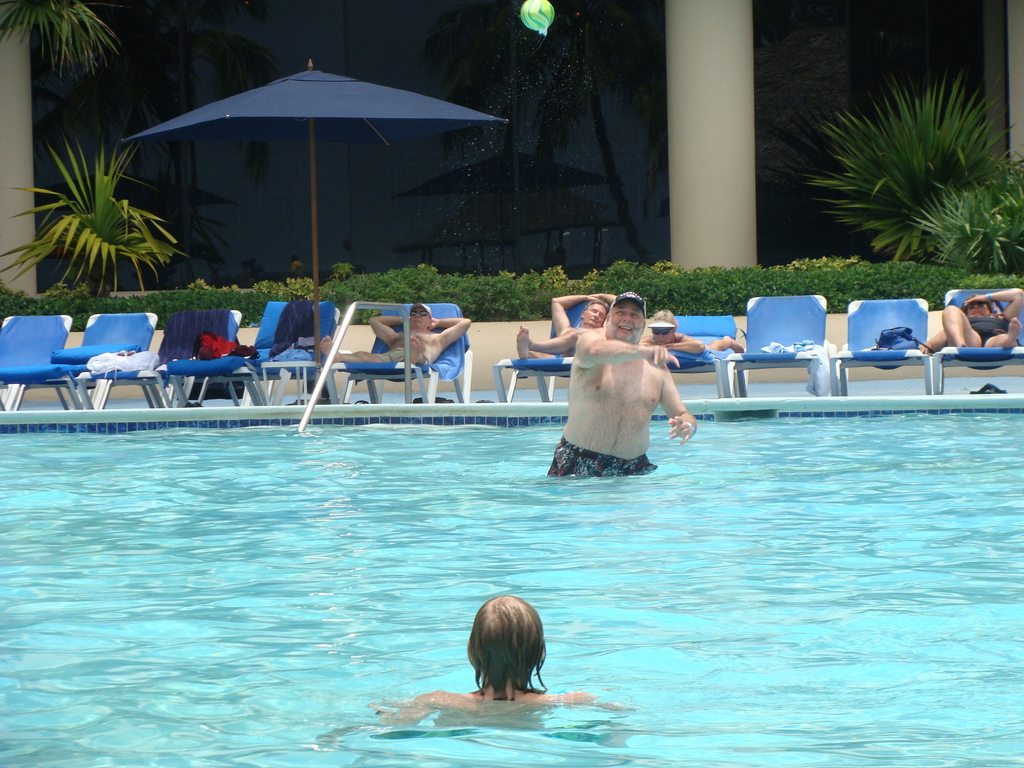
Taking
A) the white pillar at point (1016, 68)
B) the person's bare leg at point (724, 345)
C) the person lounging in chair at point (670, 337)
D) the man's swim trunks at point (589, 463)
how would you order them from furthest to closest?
A: the white pillar at point (1016, 68)
the person's bare leg at point (724, 345)
the person lounging in chair at point (670, 337)
the man's swim trunks at point (589, 463)

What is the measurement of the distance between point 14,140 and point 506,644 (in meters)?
14.5

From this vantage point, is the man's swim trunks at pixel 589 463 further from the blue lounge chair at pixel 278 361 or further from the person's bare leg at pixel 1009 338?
the person's bare leg at pixel 1009 338

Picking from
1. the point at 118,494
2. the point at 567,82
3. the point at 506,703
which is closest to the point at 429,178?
the point at 567,82

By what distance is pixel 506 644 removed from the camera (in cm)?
285

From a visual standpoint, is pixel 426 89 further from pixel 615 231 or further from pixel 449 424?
pixel 449 424

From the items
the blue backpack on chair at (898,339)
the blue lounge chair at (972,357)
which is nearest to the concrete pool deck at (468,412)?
the blue lounge chair at (972,357)

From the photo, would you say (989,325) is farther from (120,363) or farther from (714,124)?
(120,363)

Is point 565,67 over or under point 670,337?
over

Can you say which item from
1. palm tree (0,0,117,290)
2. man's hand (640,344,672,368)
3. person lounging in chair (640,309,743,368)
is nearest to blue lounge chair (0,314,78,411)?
palm tree (0,0,117,290)

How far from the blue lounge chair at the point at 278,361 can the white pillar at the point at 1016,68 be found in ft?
32.5

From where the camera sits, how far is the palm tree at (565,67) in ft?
58.4

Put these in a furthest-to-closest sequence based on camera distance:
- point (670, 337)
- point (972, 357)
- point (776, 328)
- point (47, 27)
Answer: point (47, 27)
point (776, 328)
point (670, 337)
point (972, 357)

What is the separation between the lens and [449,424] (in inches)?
368

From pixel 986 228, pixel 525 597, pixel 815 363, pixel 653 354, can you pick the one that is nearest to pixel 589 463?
pixel 653 354
